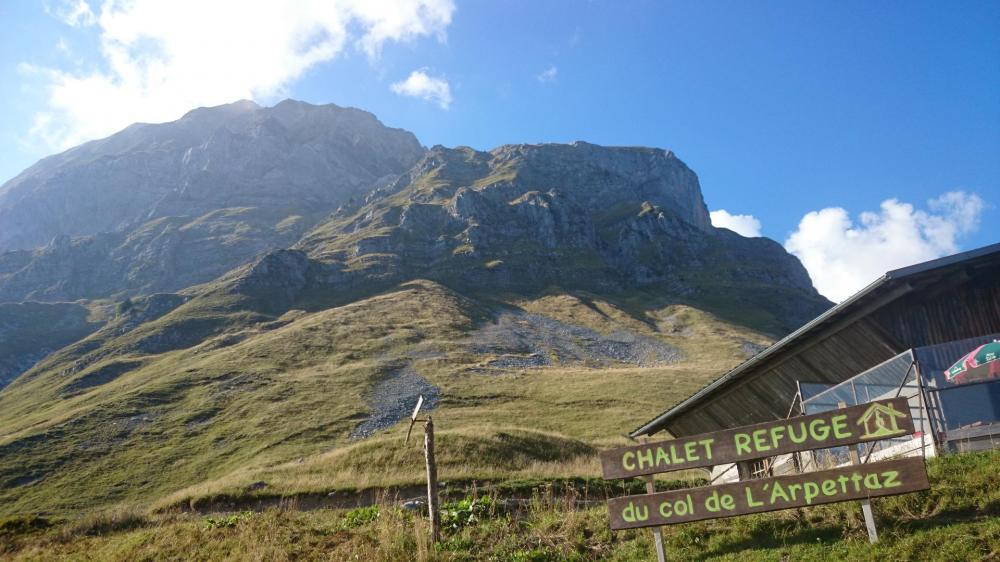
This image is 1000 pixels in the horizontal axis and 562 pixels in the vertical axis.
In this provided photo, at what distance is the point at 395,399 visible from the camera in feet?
231

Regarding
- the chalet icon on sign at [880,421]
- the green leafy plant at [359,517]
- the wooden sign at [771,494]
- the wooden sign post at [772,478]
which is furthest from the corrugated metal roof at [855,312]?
the green leafy plant at [359,517]

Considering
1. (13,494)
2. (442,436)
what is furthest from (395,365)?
(442,436)

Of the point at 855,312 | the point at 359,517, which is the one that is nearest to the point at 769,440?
the point at 855,312

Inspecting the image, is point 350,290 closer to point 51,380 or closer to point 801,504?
point 51,380

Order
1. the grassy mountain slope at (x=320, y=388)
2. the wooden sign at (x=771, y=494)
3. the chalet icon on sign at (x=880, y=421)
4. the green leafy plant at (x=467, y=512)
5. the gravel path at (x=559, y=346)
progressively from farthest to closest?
1. the gravel path at (x=559, y=346)
2. the grassy mountain slope at (x=320, y=388)
3. the green leafy plant at (x=467, y=512)
4. the chalet icon on sign at (x=880, y=421)
5. the wooden sign at (x=771, y=494)

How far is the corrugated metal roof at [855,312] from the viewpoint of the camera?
1559 cm

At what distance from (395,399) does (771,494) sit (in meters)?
62.8

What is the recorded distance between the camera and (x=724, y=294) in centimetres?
18788

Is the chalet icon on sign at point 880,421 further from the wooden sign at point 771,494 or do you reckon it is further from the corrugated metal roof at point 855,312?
the corrugated metal roof at point 855,312

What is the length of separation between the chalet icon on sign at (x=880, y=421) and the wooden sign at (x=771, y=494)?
0.53m

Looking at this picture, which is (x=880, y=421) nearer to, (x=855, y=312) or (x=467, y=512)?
(x=855, y=312)

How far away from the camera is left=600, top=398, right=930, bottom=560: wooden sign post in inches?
398

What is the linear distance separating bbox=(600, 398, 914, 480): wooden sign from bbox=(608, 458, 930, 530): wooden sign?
1.60ft

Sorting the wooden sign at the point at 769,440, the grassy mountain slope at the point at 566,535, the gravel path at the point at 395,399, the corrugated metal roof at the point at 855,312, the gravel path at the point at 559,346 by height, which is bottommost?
the grassy mountain slope at the point at 566,535
